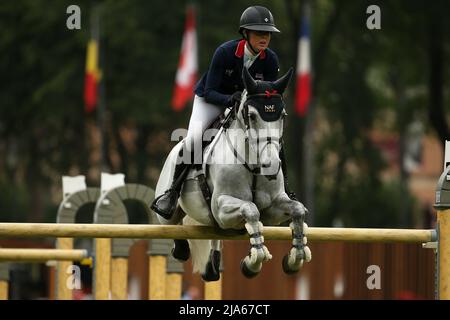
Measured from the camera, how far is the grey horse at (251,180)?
1047 cm

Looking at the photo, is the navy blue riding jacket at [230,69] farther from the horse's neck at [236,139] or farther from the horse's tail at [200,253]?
the horse's tail at [200,253]

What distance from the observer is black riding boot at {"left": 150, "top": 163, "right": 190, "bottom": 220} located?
1161 centimetres

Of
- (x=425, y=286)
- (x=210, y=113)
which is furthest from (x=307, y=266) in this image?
(x=210, y=113)

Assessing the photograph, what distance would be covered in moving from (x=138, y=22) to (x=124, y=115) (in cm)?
264

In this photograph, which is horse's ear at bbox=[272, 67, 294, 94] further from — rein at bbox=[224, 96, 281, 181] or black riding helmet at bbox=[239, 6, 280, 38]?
black riding helmet at bbox=[239, 6, 280, 38]

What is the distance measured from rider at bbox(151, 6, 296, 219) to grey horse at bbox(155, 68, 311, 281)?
0.15 m

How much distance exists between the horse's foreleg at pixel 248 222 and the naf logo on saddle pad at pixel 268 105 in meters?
0.73

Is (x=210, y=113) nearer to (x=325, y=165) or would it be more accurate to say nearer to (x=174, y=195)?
(x=174, y=195)

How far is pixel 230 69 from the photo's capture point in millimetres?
11383

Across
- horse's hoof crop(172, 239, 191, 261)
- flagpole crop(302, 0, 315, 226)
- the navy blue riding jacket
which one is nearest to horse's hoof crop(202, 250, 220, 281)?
horse's hoof crop(172, 239, 191, 261)

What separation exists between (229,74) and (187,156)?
2.58 feet

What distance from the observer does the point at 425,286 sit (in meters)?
18.0

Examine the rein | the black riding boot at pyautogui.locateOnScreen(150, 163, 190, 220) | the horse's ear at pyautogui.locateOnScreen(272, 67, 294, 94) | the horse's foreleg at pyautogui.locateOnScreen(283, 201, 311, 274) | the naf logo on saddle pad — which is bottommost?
the horse's foreleg at pyautogui.locateOnScreen(283, 201, 311, 274)

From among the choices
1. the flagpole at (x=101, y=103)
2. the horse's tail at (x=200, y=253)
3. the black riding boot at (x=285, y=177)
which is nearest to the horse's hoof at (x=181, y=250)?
the horse's tail at (x=200, y=253)
